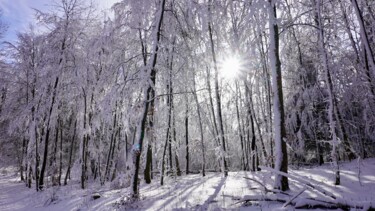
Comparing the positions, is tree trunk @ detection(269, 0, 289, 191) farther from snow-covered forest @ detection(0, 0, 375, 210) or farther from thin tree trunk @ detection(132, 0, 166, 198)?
thin tree trunk @ detection(132, 0, 166, 198)

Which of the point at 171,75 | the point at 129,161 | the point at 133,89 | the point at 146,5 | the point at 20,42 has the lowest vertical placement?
the point at 129,161

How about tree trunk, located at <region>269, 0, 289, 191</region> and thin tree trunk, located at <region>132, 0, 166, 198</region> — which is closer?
tree trunk, located at <region>269, 0, 289, 191</region>

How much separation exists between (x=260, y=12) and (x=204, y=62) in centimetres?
346

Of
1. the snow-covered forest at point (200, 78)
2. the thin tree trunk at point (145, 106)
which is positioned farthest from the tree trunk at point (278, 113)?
the thin tree trunk at point (145, 106)

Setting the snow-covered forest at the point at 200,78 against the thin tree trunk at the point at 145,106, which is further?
the thin tree trunk at the point at 145,106

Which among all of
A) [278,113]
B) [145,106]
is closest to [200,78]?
[145,106]

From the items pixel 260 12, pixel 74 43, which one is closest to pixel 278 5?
pixel 260 12

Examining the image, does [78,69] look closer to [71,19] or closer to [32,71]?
[71,19]

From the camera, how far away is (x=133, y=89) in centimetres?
830

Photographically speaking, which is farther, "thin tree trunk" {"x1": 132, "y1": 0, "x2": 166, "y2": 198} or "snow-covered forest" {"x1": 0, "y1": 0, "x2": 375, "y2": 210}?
"thin tree trunk" {"x1": 132, "y1": 0, "x2": 166, "y2": 198}

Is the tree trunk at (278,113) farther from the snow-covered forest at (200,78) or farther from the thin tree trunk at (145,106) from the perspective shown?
the thin tree trunk at (145,106)

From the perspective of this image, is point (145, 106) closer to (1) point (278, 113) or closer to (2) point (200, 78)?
(1) point (278, 113)

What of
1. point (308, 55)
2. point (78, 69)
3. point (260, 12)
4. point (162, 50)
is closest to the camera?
point (260, 12)

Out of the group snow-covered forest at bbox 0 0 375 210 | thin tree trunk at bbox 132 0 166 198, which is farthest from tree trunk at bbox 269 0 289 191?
thin tree trunk at bbox 132 0 166 198
